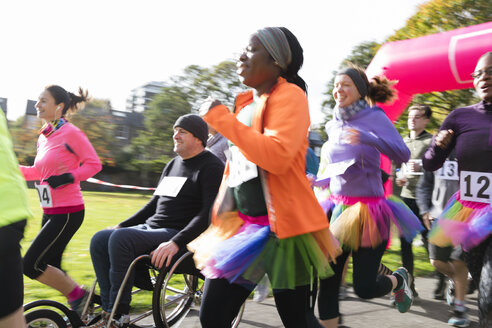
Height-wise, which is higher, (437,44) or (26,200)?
(437,44)

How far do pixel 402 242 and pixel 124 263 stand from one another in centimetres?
310

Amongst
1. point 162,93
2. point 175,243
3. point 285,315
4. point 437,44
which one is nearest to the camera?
point 285,315

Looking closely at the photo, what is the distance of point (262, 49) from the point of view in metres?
2.14

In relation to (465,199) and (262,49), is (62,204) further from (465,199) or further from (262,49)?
(465,199)

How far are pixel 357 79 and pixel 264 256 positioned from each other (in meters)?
1.75

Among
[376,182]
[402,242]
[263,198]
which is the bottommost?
[402,242]

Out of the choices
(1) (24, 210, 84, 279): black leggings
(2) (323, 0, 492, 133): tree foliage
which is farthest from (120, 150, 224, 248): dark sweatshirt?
(2) (323, 0, 492, 133): tree foliage

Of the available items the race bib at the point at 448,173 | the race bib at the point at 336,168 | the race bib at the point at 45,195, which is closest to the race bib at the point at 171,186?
the race bib at the point at 45,195

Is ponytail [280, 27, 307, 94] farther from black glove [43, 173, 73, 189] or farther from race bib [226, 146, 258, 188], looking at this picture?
black glove [43, 173, 73, 189]

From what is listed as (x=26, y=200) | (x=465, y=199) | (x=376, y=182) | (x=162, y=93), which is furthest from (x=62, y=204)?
(x=162, y=93)

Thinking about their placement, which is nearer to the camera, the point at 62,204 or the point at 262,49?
the point at 262,49

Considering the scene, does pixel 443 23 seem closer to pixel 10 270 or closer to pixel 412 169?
pixel 412 169

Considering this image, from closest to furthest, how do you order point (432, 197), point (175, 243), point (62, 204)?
point (175, 243) < point (62, 204) < point (432, 197)

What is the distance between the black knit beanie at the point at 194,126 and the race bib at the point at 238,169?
4.59ft
